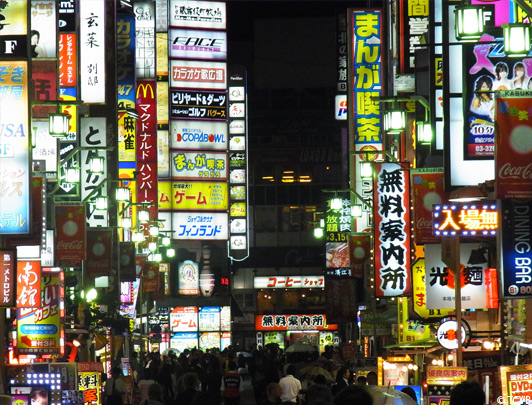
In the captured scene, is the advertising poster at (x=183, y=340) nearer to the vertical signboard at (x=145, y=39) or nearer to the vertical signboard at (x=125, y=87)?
the vertical signboard at (x=145, y=39)

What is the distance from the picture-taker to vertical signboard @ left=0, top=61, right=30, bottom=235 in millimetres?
15883

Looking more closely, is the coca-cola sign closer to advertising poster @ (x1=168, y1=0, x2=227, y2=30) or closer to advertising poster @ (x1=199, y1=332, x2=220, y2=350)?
advertising poster @ (x1=168, y1=0, x2=227, y2=30)

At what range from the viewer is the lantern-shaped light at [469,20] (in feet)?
43.2

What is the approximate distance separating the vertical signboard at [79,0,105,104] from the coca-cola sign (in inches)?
668

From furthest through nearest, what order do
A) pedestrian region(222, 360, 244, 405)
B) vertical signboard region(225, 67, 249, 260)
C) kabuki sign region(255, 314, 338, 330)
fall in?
kabuki sign region(255, 314, 338, 330) < vertical signboard region(225, 67, 249, 260) < pedestrian region(222, 360, 244, 405)

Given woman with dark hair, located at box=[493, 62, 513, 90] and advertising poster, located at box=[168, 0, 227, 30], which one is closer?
woman with dark hair, located at box=[493, 62, 513, 90]

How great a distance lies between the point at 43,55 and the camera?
21.8 metres

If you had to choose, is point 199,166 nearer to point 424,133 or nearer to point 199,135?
point 199,135

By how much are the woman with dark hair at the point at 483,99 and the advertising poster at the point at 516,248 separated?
12.7 ft

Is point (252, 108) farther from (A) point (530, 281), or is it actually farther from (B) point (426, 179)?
(A) point (530, 281)

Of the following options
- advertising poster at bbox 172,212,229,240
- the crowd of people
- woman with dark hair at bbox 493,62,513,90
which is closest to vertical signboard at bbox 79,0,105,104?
the crowd of people

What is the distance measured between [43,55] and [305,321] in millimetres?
54372

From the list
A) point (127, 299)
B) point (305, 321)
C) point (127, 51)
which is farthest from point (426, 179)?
point (305, 321)

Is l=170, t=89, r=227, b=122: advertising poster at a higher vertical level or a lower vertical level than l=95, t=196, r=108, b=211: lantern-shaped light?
higher
